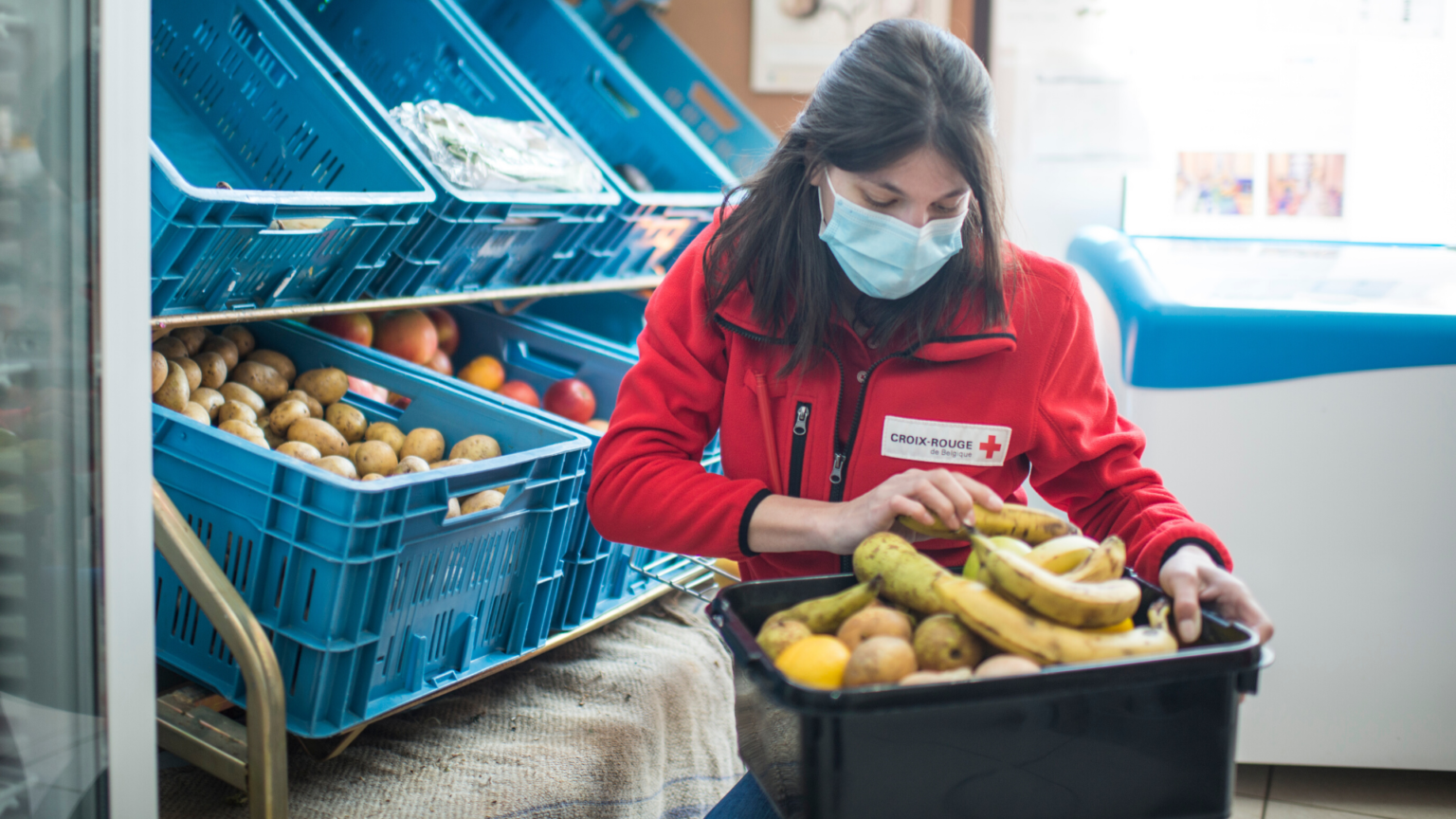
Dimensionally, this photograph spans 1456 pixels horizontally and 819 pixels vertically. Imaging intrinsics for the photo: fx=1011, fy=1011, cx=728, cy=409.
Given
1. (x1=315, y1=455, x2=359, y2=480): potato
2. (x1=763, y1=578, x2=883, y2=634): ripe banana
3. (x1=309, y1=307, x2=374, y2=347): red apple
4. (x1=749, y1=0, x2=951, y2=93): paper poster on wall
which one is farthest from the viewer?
(x1=749, y1=0, x2=951, y2=93): paper poster on wall

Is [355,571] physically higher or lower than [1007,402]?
lower

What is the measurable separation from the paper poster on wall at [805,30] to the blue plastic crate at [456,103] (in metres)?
1.14

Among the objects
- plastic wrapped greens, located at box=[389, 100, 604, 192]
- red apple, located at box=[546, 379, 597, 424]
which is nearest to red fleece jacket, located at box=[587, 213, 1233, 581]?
plastic wrapped greens, located at box=[389, 100, 604, 192]

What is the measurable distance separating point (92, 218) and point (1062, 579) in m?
0.92

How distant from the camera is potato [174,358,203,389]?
1.58m

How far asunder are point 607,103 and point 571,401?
0.84m

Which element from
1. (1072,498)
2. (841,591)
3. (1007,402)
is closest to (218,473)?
(841,591)

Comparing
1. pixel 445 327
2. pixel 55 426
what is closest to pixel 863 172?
pixel 55 426

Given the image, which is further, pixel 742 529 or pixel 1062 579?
pixel 742 529

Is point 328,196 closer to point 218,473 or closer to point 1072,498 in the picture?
point 218,473

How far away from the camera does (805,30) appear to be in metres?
3.04

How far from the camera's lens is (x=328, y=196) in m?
1.41

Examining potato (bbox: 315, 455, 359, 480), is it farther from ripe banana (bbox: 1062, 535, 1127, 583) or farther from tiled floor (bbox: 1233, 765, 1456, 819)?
tiled floor (bbox: 1233, 765, 1456, 819)

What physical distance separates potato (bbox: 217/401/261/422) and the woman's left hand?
132cm
